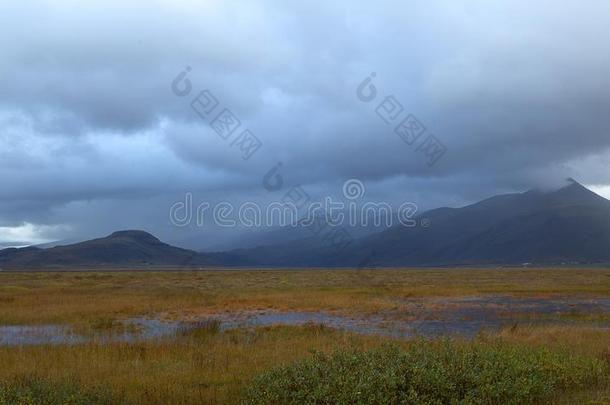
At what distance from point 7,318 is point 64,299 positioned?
11.9 m

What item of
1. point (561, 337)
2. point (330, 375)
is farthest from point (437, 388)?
point (561, 337)

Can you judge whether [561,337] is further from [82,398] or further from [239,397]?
[82,398]

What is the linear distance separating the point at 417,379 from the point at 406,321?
67.7ft

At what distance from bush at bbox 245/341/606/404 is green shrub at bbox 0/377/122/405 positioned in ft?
9.20

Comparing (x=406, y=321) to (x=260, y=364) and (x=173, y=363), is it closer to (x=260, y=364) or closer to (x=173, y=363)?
(x=260, y=364)

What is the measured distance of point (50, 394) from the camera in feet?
34.3

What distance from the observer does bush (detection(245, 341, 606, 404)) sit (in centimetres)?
1053

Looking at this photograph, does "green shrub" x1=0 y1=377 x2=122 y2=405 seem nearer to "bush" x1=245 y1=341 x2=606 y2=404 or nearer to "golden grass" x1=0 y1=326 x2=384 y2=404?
"golden grass" x1=0 y1=326 x2=384 y2=404

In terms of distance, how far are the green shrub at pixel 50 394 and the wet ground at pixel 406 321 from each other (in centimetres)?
1184

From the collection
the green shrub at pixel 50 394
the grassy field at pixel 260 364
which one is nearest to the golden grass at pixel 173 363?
the grassy field at pixel 260 364

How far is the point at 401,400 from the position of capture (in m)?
10.5

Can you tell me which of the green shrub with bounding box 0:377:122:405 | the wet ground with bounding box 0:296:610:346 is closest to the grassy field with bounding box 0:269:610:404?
the green shrub with bounding box 0:377:122:405

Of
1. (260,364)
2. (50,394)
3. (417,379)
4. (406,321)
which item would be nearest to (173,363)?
(260,364)

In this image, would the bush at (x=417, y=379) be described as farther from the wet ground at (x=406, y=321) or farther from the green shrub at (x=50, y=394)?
the wet ground at (x=406, y=321)
